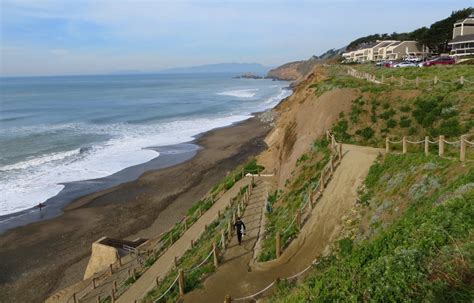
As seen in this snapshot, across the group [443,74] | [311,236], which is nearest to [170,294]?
[311,236]

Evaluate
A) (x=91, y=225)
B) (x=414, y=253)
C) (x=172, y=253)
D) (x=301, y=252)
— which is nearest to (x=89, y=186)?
(x=91, y=225)

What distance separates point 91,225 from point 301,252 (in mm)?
19359

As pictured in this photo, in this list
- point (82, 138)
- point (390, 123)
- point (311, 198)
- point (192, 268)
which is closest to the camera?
point (192, 268)

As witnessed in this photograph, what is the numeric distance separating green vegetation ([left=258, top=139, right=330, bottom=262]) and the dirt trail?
51cm

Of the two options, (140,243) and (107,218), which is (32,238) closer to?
(107,218)

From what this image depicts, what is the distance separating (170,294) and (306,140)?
1390 cm

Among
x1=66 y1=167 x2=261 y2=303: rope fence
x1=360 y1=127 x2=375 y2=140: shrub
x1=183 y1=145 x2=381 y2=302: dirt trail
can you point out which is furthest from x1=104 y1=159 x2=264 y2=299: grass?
x1=360 y1=127 x2=375 y2=140: shrub

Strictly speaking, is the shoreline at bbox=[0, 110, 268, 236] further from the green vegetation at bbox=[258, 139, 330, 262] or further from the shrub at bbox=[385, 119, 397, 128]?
the shrub at bbox=[385, 119, 397, 128]

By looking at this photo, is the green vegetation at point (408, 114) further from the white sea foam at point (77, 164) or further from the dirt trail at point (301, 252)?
the white sea foam at point (77, 164)

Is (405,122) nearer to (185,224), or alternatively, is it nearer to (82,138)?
(185,224)

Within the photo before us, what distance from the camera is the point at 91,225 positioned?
1107 inches

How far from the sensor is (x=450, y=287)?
21.8 feet

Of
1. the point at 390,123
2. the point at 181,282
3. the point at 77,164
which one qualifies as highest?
the point at 390,123

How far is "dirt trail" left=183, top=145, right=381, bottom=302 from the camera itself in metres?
12.4
